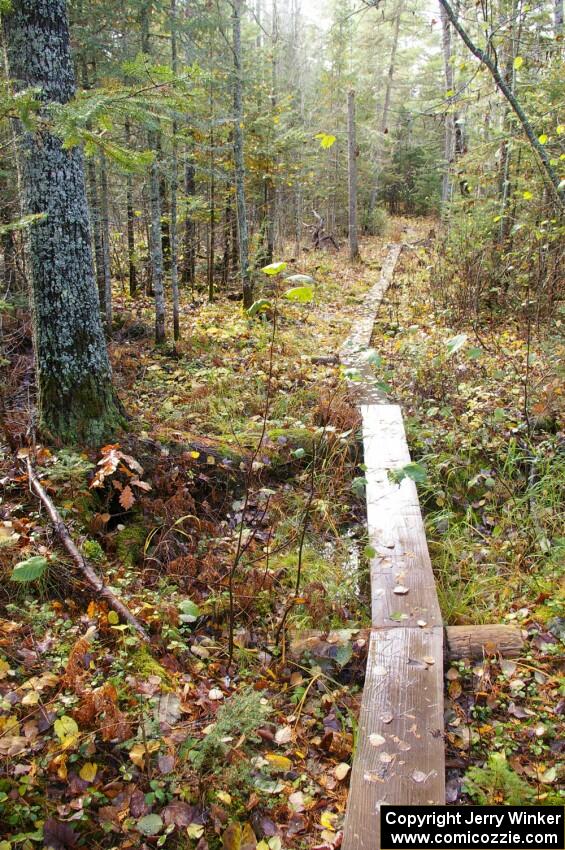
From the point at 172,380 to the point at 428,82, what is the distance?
27687 millimetres

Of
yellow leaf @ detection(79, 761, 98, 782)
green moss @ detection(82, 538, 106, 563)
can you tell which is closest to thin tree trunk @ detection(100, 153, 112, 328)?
green moss @ detection(82, 538, 106, 563)

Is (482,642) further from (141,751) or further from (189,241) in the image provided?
(189,241)

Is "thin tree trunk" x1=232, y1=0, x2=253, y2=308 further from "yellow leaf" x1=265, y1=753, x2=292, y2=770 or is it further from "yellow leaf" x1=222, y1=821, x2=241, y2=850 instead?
"yellow leaf" x1=222, y1=821, x2=241, y2=850

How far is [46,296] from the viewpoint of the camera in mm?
4438

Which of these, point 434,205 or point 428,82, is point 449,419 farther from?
point 428,82

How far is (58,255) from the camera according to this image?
14.4 feet

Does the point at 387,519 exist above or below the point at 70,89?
below

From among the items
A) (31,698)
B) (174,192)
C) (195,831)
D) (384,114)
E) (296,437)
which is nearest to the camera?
(195,831)

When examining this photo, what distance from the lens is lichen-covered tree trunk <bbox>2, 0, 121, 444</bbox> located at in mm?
4074

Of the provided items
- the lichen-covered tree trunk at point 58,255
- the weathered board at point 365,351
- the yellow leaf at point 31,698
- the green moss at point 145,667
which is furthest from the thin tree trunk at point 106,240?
the yellow leaf at point 31,698

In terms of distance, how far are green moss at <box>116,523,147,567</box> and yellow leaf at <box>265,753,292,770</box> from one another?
6.11ft

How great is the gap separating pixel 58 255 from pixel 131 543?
2519 mm

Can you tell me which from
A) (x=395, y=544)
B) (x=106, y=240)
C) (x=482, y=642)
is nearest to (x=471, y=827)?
(x=482, y=642)

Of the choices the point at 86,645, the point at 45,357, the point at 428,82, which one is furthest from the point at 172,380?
the point at 428,82
